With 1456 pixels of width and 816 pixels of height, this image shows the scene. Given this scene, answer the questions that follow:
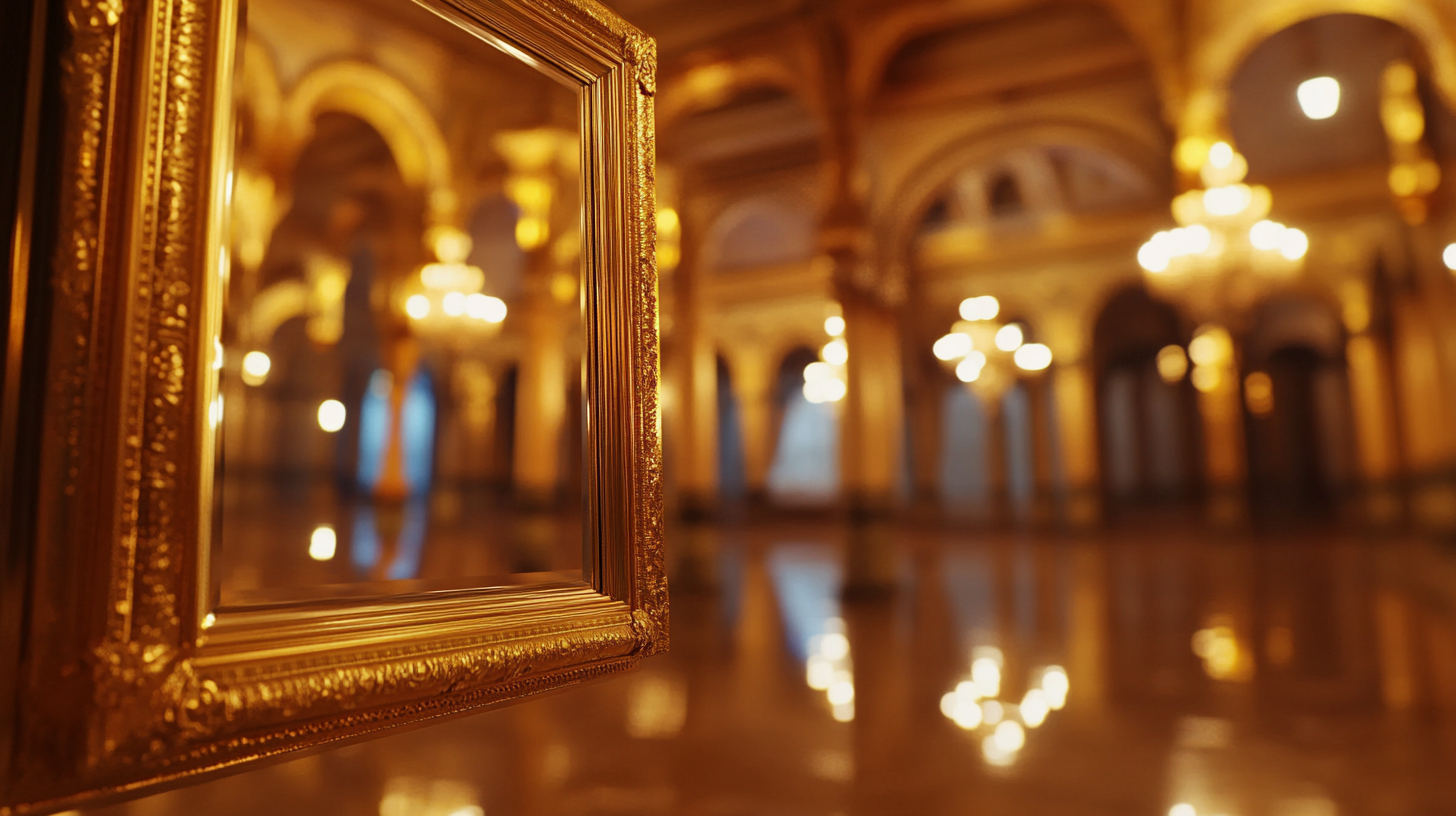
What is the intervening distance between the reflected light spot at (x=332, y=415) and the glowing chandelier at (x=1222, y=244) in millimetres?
7306

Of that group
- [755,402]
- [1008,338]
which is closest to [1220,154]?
[1008,338]

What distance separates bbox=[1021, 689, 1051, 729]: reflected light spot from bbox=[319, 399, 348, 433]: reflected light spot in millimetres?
5874

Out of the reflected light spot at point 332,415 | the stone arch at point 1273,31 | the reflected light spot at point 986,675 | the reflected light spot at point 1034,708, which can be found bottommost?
the reflected light spot at point 986,675

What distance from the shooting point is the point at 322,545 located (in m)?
3.70

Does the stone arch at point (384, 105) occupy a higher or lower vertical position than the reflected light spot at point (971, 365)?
lower

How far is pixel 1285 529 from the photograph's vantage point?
14.6m

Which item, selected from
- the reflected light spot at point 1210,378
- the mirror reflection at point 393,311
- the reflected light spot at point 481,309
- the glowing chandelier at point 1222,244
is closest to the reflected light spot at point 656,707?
the mirror reflection at point 393,311

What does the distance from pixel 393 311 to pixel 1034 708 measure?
276 inches

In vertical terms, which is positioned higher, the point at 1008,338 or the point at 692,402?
the point at 1008,338

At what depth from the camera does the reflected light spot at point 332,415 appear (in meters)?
7.60


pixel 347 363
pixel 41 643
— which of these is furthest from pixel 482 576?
pixel 347 363

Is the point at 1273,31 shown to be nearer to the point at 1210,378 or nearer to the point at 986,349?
the point at 986,349

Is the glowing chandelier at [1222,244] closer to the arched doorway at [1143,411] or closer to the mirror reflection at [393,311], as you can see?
the mirror reflection at [393,311]

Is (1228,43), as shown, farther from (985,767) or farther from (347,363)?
(347,363)
